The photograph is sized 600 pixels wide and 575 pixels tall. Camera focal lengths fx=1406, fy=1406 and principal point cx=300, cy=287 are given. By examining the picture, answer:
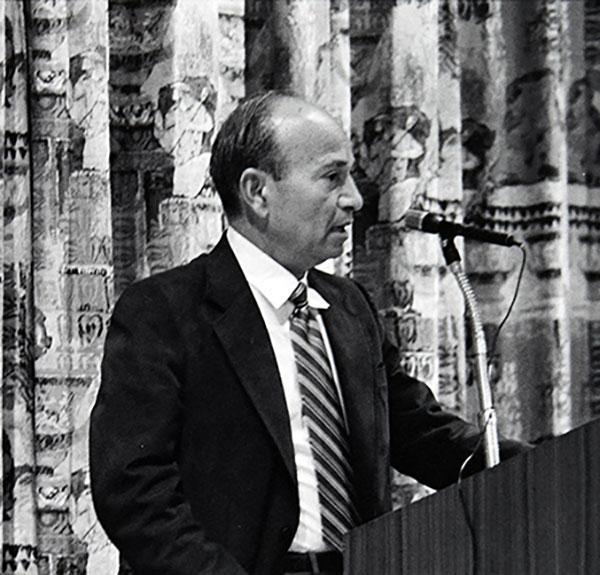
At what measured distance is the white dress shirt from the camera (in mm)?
1889

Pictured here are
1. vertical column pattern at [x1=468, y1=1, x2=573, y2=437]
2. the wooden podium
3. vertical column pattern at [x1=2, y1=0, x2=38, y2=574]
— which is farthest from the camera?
vertical column pattern at [x1=468, y1=1, x2=573, y2=437]

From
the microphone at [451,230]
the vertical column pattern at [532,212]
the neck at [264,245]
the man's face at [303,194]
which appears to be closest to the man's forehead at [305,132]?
the man's face at [303,194]

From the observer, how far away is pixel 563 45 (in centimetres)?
306

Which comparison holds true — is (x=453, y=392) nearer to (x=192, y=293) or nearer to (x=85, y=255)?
(x=85, y=255)

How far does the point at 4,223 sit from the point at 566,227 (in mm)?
1252

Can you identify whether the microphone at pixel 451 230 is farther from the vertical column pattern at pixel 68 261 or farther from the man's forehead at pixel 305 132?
the vertical column pattern at pixel 68 261

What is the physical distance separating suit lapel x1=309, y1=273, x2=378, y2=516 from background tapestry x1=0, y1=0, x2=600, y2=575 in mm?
535

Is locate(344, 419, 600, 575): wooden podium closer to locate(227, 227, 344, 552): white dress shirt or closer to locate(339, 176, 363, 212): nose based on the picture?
locate(227, 227, 344, 552): white dress shirt

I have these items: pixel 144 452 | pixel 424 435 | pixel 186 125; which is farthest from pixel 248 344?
pixel 186 125

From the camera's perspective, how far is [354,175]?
284 centimetres

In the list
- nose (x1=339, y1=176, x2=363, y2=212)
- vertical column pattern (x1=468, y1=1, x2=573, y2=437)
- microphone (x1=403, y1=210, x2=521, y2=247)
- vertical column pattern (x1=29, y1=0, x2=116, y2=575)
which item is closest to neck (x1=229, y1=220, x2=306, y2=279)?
nose (x1=339, y1=176, x2=363, y2=212)

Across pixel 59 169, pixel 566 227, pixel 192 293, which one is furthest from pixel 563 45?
pixel 192 293

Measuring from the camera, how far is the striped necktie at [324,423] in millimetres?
1890

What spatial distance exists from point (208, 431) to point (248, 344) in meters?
0.13
